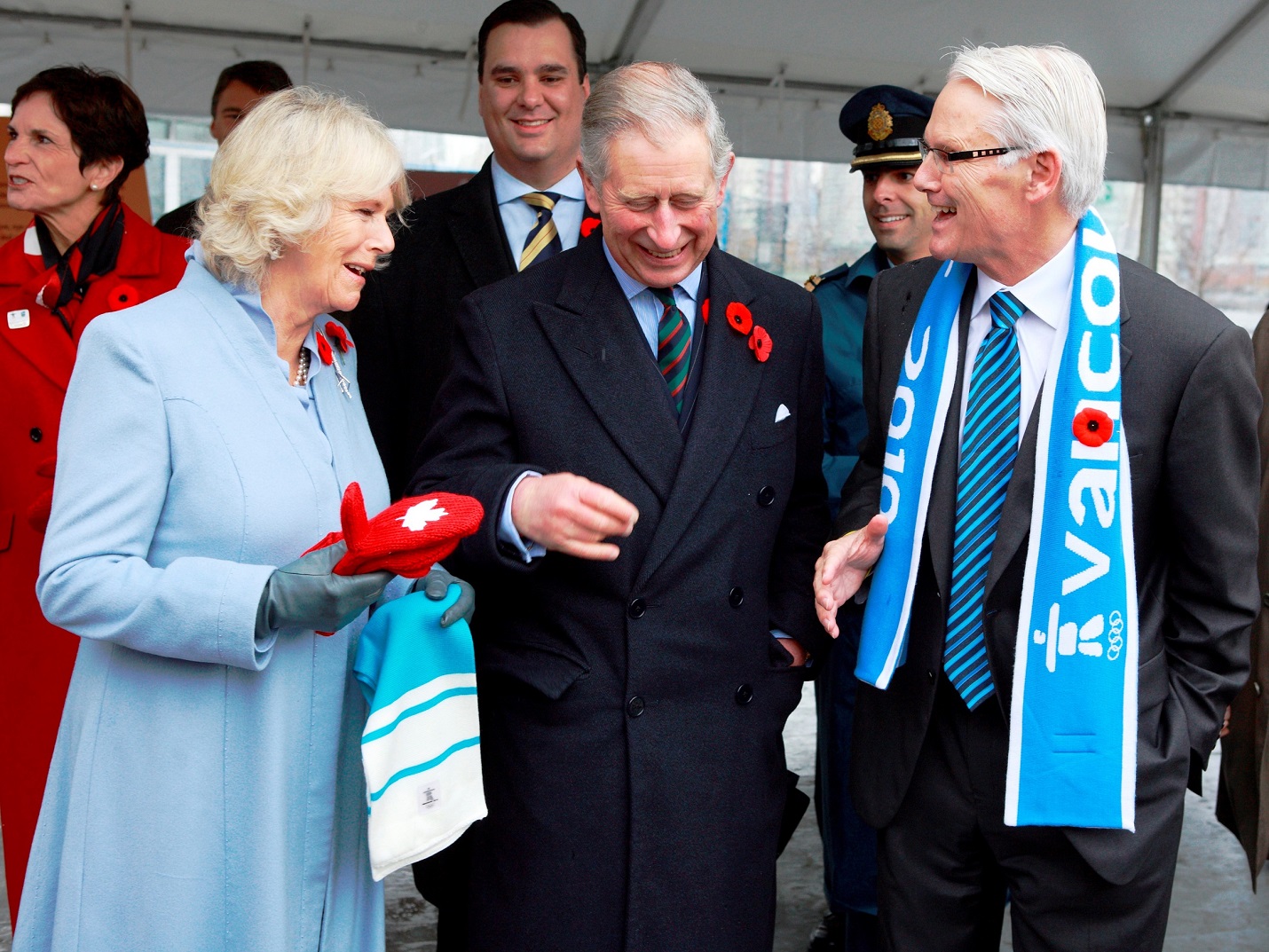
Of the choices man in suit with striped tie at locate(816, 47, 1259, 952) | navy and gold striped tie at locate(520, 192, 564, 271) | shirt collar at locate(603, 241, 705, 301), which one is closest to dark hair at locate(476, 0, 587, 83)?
navy and gold striped tie at locate(520, 192, 564, 271)

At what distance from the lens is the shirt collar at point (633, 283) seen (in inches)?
81.7

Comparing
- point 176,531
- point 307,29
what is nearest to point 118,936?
point 176,531

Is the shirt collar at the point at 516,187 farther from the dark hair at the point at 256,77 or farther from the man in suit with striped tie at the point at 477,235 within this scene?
the dark hair at the point at 256,77

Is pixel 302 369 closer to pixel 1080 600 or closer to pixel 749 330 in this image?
pixel 749 330

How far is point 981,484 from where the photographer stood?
192 cm

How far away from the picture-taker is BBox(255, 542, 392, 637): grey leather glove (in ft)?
5.55

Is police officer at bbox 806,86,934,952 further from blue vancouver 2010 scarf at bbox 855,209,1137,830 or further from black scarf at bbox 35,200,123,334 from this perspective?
black scarf at bbox 35,200,123,334

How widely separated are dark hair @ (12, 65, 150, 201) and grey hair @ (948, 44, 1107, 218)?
2159 mm

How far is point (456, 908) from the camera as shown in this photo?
2752 mm

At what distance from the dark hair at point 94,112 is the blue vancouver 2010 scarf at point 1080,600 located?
2349 mm

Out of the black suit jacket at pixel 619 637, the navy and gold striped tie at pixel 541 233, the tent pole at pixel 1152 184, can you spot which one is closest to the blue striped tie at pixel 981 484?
the black suit jacket at pixel 619 637

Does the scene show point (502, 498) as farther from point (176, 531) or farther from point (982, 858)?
point (982, 858)

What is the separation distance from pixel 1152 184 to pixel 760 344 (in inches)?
213

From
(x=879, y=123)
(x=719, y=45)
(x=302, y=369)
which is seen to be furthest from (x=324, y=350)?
(x=719, y=45)
